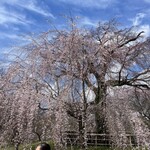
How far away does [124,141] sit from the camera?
376 inches

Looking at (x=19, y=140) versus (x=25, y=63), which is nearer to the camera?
(x=19, y=140)

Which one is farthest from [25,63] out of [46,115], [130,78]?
[130,78]

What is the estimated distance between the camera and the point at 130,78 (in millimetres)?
13062

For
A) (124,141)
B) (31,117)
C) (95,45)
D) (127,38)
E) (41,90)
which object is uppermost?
(127,38)

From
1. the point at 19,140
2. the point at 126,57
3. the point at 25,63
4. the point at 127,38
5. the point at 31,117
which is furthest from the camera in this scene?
the point at 127,38

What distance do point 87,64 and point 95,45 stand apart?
3.83ft

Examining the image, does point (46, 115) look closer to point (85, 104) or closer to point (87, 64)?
point (85, 104)

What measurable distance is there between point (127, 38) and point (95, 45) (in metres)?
3.76

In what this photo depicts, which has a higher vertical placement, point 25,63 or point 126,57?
point 126,57

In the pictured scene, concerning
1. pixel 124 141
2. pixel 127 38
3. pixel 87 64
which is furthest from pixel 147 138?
pixel 127 38

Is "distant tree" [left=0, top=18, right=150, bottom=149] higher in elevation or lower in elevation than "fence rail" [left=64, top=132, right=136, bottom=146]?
higher

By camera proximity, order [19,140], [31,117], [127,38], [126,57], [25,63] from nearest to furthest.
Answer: [31,117], [19,140], [25,63], [126,57], [127,38]

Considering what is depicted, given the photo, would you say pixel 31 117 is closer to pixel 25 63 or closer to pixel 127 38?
pixel 25 63

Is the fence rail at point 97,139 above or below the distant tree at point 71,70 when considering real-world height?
below
